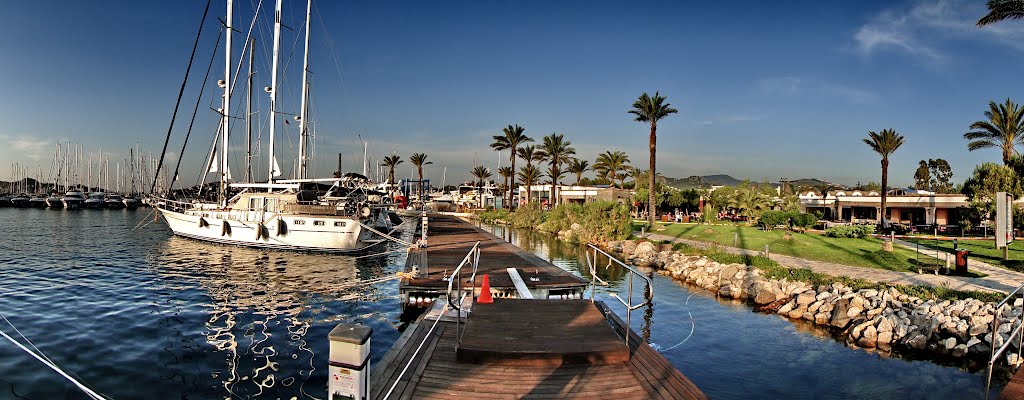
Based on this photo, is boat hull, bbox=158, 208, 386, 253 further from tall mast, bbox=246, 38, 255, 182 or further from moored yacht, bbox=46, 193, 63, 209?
moored yacht, bbox=46, 193, 63, 209

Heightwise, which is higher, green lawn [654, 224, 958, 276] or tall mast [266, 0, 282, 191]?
tall mast [266, 0, 282, 191]

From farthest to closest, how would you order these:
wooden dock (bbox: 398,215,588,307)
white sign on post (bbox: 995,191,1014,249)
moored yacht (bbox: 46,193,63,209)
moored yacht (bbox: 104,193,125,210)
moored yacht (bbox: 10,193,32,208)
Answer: moored yacht (bbox: 104,193,125,210)
moored yacht (bbox: 10,193,32,208)
moored yacht (bbox: 46,193,63,209)
wooden dock (bbox: 398,215,588,307)
white sign on post (bbox: 995,191,1014,249)

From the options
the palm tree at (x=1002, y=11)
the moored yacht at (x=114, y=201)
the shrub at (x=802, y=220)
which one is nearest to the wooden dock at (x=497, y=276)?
the palm tree at (x=1002, y=11)

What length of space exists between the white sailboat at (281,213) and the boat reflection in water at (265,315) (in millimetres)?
1469

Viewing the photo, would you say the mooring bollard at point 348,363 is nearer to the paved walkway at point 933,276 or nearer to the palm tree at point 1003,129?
the paved walkway at point 933,276

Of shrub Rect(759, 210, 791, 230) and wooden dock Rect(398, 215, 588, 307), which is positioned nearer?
wooden dock Rect(398, 215, 588, 307)

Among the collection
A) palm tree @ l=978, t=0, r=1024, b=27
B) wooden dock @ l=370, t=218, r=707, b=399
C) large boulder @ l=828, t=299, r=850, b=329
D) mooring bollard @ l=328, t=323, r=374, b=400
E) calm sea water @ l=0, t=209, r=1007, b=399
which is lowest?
calm sea water @ l=0, t=209, r=1007, b=399

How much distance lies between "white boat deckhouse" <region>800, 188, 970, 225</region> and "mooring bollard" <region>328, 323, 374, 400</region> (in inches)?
2152

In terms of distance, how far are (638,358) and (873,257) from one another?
20.6 meters

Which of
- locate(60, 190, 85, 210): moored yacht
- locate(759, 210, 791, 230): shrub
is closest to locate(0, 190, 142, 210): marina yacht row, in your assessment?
locate(60, 190, 85, 210): moored yacht

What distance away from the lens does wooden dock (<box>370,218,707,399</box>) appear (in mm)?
6730

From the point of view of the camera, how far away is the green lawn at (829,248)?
72.5 feet

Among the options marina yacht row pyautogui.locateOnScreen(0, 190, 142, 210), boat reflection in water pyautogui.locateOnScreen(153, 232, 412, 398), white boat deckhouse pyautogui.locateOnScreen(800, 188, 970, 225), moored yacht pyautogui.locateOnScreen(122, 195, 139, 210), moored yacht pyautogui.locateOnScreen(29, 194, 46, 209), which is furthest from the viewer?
moored yacht pyautogui.locateOnScreen(122, 195, 139, 210)

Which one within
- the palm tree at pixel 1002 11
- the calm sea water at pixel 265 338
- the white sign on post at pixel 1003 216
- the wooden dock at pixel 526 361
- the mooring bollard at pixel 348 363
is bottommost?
the calm sea water at pixel 265 338
